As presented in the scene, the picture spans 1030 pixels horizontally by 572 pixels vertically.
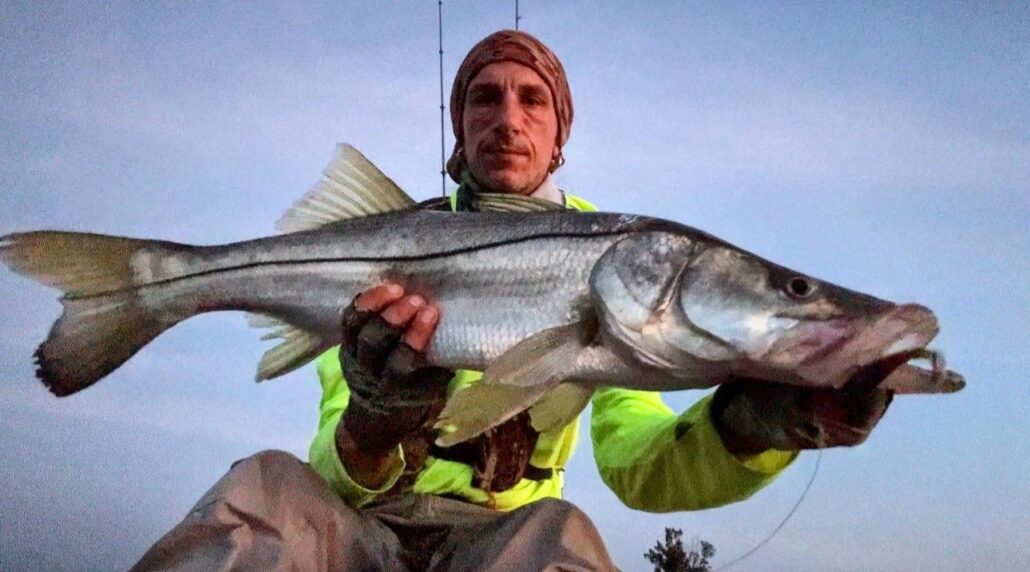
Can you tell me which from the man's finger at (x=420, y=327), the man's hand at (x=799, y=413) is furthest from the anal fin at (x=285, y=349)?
the man's hand at (x=799, y=413)

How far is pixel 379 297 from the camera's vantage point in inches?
115

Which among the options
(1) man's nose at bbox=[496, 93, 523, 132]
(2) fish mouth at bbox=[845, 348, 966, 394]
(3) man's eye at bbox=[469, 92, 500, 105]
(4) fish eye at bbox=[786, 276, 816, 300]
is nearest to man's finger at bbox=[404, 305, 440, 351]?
(4) fish eye at bbox=[786, 276, 816, 300]

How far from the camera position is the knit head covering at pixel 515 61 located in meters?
4.40

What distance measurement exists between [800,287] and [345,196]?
1591 mm

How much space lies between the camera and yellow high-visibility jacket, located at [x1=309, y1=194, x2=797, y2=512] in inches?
124

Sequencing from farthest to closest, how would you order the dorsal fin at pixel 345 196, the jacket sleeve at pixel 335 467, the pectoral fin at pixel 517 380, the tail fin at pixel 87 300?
the jacket sleeve at pixel 335 467 < the dorsal fin at pixel 345 196 < the tail fin at pixel 87 300 < the pectoral fin at pixel 517 380

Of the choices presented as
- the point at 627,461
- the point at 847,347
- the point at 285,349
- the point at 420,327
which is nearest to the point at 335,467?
the point at 285,349

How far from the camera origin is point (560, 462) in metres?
4.11

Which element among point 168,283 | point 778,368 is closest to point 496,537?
point 778,368

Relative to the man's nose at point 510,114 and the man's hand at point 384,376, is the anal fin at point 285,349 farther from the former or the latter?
the man's nose at point 510,114

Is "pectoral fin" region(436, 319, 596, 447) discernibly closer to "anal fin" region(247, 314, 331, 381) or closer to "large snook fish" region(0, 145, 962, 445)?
"large snook fish" region(0, 145, 962, 445)

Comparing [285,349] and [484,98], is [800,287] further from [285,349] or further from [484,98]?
[484,98]

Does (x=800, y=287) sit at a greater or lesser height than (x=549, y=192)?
lesser

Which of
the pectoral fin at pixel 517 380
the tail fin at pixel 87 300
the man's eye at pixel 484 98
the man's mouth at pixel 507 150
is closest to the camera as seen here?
the pectoral fin at pixel 517 380
